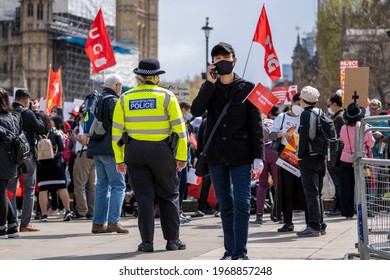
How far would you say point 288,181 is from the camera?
12.8 meters

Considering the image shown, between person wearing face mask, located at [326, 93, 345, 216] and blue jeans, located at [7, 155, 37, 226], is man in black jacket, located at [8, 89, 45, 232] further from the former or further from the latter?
person wearing face mask, located at [326, 93, 345, 216]

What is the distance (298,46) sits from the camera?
160 metres

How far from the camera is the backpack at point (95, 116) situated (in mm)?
12094

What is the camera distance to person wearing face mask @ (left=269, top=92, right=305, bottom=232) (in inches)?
500

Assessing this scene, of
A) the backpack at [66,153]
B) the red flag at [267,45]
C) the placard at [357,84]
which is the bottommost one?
the backpack at [66,153]

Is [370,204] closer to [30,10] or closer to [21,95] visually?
[21,95]

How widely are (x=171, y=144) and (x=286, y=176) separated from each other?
11.1 feet

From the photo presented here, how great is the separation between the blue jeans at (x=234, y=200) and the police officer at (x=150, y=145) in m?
1.08

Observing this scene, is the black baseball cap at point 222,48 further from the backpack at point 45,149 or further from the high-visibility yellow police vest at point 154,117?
the backpack at point 45,149

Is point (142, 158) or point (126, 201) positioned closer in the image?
point (142, 158)

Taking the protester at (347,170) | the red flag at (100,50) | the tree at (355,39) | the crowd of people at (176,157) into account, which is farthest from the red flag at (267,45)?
the tree at (355,39)

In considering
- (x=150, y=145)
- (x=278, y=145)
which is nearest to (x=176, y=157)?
(x=150, y=145)
